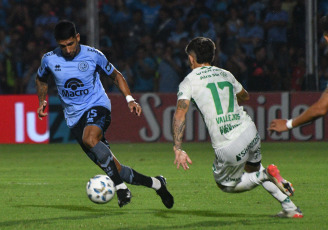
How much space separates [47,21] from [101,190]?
34.7 feet

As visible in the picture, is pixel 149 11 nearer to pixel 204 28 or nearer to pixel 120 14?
pixel 120 14

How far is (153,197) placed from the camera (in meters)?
8.73

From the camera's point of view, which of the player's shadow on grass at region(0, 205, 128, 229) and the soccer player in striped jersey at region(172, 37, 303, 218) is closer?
the soccer player in striped jersey at region(172, 37, 303, 218)

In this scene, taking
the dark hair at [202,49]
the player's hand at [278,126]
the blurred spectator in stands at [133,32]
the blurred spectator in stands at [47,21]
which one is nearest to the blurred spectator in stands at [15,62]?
the blurred spectator in stands at [47,21]

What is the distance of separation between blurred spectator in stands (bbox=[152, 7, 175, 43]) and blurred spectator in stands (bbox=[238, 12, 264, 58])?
1560 millimetres

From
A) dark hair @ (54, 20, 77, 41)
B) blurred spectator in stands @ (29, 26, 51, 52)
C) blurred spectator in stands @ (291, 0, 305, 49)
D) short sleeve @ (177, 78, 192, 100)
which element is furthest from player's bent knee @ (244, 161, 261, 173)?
blurred spectator in stands @ (29, 26, 51, 52)

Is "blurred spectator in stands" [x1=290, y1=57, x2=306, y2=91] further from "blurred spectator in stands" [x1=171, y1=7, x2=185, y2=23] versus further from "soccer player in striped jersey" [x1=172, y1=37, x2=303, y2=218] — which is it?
"soccer player in striped jersey" [x1=172, y1=37, x2=303, y2=218]

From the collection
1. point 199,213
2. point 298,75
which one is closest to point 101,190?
point 199,213

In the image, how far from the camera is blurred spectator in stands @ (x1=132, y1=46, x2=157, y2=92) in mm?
16266

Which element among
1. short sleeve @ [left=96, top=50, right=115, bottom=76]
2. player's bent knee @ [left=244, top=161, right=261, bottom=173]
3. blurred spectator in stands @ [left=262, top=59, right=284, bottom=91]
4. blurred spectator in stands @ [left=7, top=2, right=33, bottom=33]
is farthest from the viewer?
blurred spectator in stands @ [left=7, top=2, right=33, bottom=33]

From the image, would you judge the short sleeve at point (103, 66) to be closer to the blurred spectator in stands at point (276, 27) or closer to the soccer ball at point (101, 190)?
the soccer ball at point (101, 190)

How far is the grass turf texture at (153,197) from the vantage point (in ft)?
22.5

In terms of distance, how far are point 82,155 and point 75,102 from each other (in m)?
6.24

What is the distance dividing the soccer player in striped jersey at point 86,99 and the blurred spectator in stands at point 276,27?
867 cm
